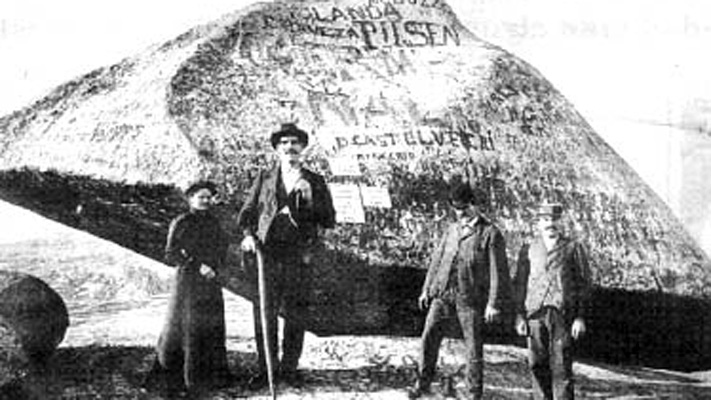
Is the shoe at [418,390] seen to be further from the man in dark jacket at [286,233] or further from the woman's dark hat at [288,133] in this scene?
the woman's dark hat at [288,133]

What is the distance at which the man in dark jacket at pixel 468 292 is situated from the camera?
4672 millimetres

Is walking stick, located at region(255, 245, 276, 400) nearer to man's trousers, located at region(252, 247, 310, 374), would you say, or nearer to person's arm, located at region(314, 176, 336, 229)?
man's trousers, located at region(252, 247, 310, 374)

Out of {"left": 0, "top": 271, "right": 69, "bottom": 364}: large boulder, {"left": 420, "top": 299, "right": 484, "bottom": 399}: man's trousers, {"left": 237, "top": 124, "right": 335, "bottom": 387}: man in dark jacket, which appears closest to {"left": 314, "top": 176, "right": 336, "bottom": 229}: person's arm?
{"left": 237, "top": 124, "right": 335, "bottom": 387}: man in dark jacket

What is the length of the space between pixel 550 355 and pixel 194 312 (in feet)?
5.19

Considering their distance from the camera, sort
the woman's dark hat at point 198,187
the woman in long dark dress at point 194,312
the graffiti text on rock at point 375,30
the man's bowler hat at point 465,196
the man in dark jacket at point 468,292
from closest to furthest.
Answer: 1. the woman in long dark dress at point 194,312
2. the woman's dark hat at point 198,187
3. the man in dark jacket at point 468,292
4. the man's bowler hat at point 465,196
5. the graffiti text on rock at point 375,30

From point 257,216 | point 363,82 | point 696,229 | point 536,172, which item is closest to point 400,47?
point 363,82

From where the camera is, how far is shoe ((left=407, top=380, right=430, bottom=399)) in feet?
15.2

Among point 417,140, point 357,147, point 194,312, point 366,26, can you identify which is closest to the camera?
point 194,312

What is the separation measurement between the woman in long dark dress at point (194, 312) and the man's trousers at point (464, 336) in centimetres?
89

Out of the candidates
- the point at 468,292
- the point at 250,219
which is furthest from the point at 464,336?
the point at 250,219

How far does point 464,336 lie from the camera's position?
4.73 metres

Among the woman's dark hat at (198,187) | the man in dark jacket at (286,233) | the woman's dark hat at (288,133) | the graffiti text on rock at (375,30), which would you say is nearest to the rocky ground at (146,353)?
the man in dark jacket at (286,233)

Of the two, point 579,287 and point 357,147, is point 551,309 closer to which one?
point 579,287

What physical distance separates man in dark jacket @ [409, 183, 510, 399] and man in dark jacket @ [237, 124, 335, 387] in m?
0.54
